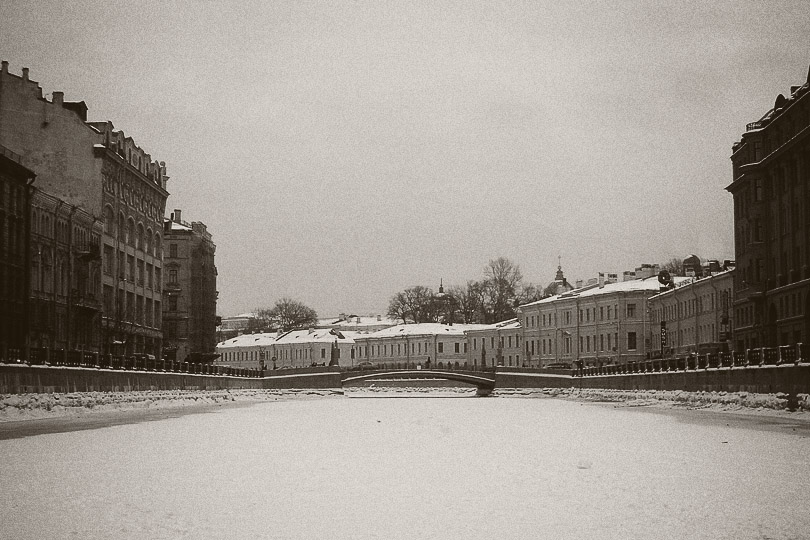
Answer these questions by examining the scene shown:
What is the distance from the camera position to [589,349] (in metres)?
133

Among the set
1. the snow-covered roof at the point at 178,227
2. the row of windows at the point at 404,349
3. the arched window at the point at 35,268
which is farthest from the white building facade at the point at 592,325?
the arched window at the point at 35,268

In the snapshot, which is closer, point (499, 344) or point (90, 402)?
point (90, 402)

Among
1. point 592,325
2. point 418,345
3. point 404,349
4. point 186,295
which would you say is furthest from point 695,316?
point 404,349

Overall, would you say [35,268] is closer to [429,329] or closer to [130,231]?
[130,231]

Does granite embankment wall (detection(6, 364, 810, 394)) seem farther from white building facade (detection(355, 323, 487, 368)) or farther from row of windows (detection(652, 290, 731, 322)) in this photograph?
white building facade (detection(355, 323, 487, 368))

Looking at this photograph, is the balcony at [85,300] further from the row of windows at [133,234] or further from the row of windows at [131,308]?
the row of windows at [133,234]

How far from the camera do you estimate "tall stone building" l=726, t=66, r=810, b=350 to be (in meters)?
64.9

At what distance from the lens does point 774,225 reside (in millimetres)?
73188

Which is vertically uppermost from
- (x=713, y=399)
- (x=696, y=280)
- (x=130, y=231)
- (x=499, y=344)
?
(x=130, y=231)

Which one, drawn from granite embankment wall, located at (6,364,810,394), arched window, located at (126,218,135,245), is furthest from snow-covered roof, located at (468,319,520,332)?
arched window, located at (126,218,135,245)

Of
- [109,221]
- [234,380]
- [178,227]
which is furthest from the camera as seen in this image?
[178,227]

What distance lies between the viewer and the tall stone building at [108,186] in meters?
69.5

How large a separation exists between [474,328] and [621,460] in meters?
149

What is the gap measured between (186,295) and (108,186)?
3276cm
